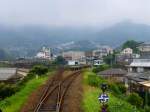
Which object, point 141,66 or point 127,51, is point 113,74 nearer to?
point 141,66

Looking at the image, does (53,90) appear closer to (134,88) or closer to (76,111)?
(76,111)

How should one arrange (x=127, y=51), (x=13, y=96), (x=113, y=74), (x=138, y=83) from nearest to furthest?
1. (x=13, y=96)
2. (x=138, y=83)
3. (x=113, y=74)
4. (x=127, y=51)

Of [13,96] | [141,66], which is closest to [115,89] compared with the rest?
[13,96]

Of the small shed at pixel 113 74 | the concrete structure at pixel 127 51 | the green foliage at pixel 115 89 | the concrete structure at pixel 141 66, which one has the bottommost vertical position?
the green foliage at pixel 115 89

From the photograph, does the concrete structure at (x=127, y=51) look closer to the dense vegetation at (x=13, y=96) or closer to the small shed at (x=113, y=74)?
the small shed at (x=113, y=74)

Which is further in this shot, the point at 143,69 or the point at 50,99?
the point at 143,69

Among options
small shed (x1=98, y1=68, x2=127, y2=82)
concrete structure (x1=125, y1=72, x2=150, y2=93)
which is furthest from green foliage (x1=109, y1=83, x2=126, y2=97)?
small shed (x1=98, y1=68, x2=127, y2=82)

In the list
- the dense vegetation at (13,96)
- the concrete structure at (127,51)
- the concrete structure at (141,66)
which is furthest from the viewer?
the concrete structure at (127,51)

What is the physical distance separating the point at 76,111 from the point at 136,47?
128817 mm

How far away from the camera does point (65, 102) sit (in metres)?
29.5

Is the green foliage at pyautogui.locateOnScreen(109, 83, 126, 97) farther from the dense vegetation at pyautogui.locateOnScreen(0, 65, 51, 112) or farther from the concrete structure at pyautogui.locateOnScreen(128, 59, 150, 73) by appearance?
the concrete structure at pyautogui.locateOnScreen(128, 59, 150, 73)

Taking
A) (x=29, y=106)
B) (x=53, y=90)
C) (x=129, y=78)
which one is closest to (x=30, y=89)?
(x=53, y=90)

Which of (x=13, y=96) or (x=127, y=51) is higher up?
(x=127, y=51)

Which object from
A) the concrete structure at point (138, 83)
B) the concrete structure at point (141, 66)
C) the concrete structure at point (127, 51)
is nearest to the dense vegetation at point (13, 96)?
the concrete structure at point (138, 83)
